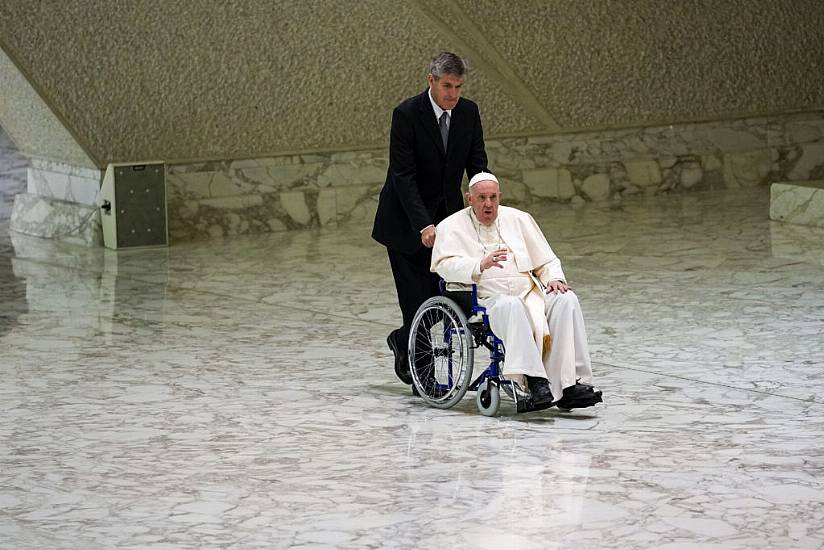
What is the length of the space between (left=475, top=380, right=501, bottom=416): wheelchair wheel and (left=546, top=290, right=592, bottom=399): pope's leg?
19cm

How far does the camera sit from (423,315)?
16.8 ft

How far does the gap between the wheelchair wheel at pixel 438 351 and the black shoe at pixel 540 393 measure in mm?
221

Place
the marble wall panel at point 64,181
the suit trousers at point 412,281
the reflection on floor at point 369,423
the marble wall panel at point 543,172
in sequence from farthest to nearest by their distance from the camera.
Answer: the marble wall panel at point 543,172 < the marble wall panel at point 64,181 < the suit trousers at point 412,281 < the reflection on floor at point 369,423

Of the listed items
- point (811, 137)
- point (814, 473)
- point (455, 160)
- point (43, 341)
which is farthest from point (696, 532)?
point (811, 137)

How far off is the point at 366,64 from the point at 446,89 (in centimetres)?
473

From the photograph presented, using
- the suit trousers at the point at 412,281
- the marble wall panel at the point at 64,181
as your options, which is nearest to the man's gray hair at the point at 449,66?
the suit trousers at the point at 412,281

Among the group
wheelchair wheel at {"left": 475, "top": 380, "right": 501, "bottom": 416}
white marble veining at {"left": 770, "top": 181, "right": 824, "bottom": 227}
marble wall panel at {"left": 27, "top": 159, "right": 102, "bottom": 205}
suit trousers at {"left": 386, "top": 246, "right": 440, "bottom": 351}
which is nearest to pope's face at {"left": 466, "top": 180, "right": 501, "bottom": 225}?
suit trousers at {"left": 386, "top": 246, "right": 440, "bottom": 351}

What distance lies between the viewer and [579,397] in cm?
491

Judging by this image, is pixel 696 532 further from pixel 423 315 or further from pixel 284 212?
pixel 284 212

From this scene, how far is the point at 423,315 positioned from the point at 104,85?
461cm

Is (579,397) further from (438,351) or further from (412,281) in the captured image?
(412,281)

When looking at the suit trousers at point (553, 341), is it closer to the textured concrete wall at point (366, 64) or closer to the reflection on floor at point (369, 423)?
the reflection on floor at point (369, 423)

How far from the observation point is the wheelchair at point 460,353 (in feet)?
16.1

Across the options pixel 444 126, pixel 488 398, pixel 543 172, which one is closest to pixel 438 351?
pixel 488 398
